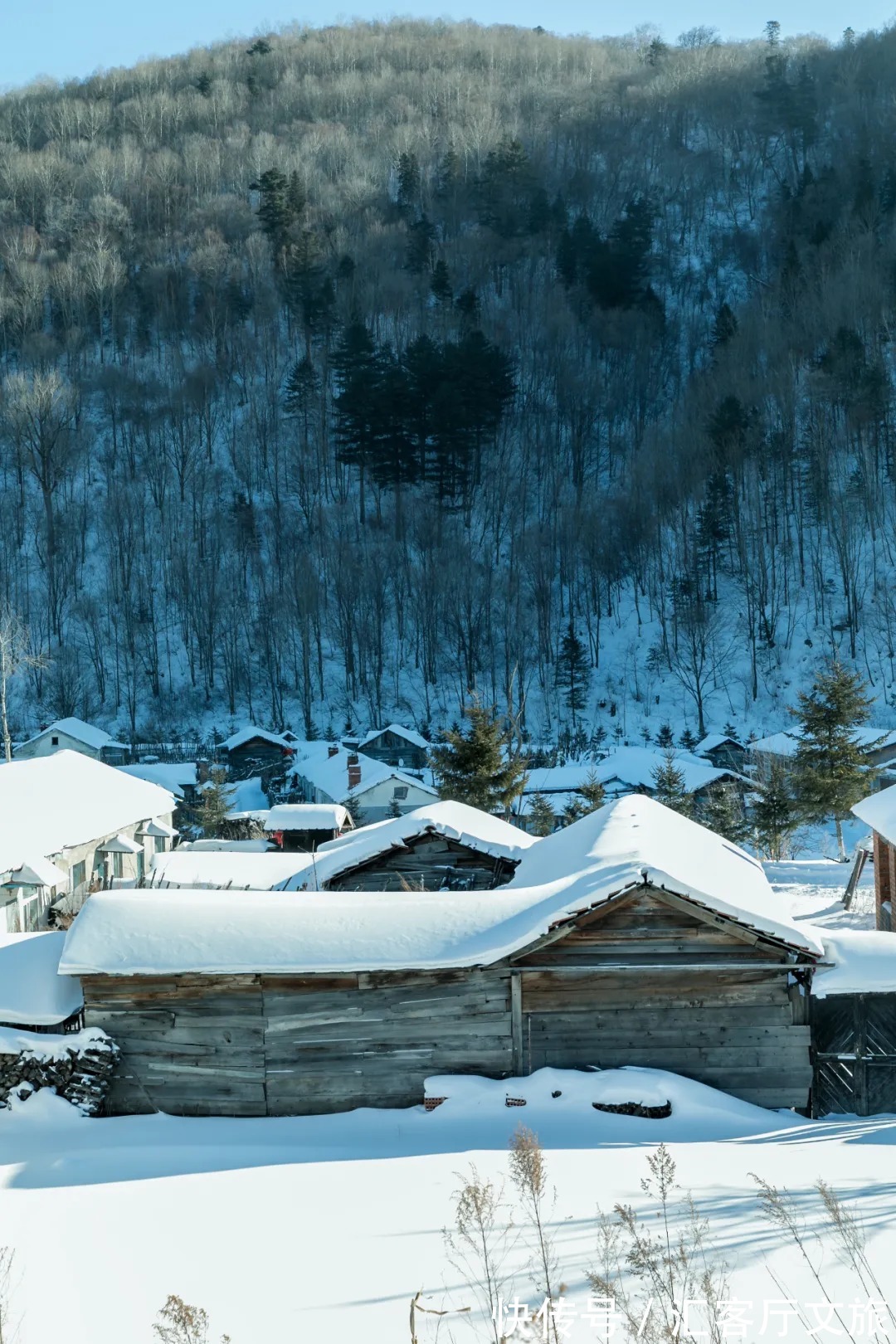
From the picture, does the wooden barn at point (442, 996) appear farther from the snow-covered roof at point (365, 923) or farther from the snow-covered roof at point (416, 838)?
the snow-covered roof at point (416, 838)

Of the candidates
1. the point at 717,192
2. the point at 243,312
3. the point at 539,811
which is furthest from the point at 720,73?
the point at 539,811

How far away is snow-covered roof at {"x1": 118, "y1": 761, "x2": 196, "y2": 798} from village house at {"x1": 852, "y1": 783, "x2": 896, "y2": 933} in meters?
33.8

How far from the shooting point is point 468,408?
7688 cm

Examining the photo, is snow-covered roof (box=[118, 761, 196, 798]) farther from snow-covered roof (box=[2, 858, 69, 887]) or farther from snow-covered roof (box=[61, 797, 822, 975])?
snow-covered roof (box=[61, 797, 822, 975])

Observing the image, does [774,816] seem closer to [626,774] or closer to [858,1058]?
[626,774]

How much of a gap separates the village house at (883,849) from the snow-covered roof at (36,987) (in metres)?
12.1

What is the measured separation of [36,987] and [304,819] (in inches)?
869

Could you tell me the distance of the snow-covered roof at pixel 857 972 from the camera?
10852 mm

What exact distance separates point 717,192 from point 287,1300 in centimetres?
11112

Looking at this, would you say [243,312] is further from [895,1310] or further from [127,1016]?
[895,1310]

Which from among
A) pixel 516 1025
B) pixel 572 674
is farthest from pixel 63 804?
pixel 572 674

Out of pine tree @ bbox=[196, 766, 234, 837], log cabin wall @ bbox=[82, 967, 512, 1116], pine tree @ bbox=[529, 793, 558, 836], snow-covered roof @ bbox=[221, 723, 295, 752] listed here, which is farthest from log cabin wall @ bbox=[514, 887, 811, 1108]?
snow-covered roof @ bbox=[221, 723, 295, 752]

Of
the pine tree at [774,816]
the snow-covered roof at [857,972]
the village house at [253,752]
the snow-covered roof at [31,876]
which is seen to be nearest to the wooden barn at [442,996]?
the snow-covered roof at [857,972]

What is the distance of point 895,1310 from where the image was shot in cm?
534
